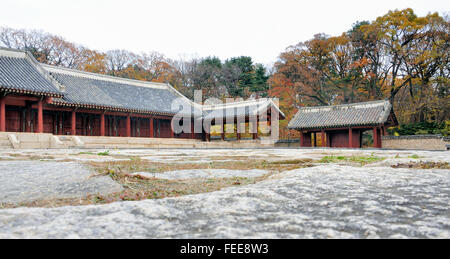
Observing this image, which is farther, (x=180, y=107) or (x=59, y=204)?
(x=180, y=107)

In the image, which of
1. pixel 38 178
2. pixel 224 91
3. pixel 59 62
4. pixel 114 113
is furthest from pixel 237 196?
pixel 224 91

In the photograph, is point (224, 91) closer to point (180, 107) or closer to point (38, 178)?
point (180, 107)

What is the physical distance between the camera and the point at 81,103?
2127cm

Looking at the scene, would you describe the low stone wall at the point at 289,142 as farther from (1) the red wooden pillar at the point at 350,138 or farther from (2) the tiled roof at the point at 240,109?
(1) the red wooden pillar at the point at 350,138

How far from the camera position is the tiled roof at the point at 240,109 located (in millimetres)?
26106

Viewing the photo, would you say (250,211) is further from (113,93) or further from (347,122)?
(113,93)

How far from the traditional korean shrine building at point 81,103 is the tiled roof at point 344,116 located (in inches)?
136

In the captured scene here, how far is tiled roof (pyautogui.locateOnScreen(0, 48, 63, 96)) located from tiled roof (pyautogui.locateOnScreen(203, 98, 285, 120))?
43.4 ft

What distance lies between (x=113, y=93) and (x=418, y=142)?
2370 cm

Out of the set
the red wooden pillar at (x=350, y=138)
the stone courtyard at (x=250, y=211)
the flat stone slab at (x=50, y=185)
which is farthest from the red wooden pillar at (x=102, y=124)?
the stone courtyard at (x=250, y=211)

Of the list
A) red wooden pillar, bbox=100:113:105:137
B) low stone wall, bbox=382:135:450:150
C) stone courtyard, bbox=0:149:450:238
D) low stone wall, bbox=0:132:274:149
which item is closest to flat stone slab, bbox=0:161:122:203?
stone courtyard, bbox=0:149:450:238

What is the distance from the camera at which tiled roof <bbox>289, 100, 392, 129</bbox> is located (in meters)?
23.6
